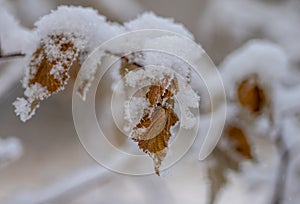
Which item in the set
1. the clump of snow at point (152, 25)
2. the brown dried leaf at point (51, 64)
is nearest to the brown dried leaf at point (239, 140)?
the clump of snow at point (152, 25)

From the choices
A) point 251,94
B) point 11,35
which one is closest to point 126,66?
point 11,35

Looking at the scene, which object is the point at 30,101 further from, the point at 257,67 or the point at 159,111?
the point at 257,67

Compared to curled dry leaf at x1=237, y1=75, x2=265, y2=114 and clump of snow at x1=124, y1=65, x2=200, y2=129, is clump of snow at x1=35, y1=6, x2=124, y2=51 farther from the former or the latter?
curled dry leaf at x1=237, y1=75, x2=265, y2=114

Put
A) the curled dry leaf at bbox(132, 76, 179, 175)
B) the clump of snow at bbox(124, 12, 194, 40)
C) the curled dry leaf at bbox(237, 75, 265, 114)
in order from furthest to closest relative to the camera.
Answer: the curled dry leaf at bbox(237, 75, 265, 114) < the clump of snow at bbox(124, 12, 194, 40) < the curled dry leaf at bbox(132, 76, 179, 175)

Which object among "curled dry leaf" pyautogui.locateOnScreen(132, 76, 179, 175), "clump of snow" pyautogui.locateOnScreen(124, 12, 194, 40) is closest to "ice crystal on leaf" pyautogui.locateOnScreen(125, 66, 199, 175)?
"curled dry leaf" pyautogui.locateOnScreen(132, 76, 179, 175)

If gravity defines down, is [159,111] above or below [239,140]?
below

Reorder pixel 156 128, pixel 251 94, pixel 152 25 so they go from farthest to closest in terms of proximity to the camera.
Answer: pixel 251 94, pixel 152 25, pixel 156 128

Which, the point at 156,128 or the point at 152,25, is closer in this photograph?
the point at 156,128
